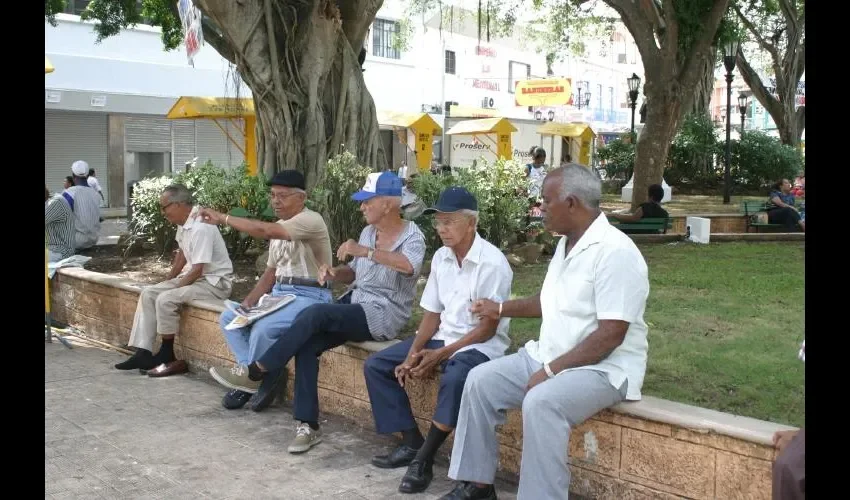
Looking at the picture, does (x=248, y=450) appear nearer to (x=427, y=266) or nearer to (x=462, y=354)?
(x=462, y=354)

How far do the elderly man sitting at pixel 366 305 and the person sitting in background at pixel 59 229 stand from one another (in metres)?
4.66

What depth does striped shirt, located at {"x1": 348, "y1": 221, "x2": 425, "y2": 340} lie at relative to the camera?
533cm

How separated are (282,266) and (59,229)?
432cm

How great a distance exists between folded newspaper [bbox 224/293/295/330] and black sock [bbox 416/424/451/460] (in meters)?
1.67

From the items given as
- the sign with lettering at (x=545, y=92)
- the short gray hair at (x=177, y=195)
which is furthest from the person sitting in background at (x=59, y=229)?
the sign with lettering at (x=545, y=92)

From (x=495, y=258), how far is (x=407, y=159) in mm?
29117

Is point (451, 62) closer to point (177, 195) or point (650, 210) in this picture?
point (650, 210)

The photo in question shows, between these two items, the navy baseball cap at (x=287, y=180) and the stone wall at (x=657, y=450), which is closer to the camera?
the stone wall at (x=657, y=450)

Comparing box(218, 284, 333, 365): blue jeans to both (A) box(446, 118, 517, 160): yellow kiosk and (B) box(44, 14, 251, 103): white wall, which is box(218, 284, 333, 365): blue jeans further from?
(B) box(44, 14, 251, 103): white wall

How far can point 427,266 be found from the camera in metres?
9.16

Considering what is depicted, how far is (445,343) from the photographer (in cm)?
477

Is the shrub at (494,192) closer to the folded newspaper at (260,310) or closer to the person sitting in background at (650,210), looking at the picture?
the person sitting in background at (650,210)

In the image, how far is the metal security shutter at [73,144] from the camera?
25766mm
